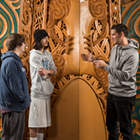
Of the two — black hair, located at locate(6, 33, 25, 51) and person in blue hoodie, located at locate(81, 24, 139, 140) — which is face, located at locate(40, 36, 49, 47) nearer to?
black hair, located at locate(6, 33, 25, 51)

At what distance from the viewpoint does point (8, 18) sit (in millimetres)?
2002

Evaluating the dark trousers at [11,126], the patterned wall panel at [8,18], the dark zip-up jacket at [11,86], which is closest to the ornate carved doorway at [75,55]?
the patterned wall panel at [8,18]

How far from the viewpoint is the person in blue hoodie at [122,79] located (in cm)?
181

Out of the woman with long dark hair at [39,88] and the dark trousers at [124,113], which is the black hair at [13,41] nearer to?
the woman with long dark hair at [39,88]

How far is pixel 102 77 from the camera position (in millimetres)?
2197

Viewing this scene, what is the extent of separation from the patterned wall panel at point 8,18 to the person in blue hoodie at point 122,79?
3.83ft

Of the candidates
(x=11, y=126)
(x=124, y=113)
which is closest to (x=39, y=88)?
(x=11, y=126)

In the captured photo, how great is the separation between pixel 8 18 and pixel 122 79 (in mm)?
1475

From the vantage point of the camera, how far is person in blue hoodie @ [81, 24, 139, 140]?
71.3 inches

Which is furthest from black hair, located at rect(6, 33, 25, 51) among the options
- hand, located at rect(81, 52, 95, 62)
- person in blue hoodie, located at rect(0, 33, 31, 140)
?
hand, located at rect(81, 52, 95, 62)

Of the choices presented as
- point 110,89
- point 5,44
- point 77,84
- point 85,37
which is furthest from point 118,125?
point 5,44

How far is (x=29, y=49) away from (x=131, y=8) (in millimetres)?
1297

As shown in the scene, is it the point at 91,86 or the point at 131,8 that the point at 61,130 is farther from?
the point at 131,8

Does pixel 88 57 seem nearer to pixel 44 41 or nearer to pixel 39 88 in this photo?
pixel 44 41
